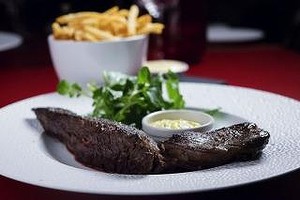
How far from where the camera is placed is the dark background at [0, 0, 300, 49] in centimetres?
268

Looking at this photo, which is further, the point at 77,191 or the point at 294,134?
the point at 294,134

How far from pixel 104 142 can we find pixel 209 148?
0.19m

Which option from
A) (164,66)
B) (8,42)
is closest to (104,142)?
(164,66)

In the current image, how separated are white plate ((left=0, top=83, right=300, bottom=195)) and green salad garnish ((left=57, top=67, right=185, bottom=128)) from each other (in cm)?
6

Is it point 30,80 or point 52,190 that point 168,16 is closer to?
point 30,80

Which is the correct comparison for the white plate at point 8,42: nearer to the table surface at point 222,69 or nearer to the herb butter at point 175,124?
the table surface at point 222,69

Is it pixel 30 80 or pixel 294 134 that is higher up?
pixel 294 134

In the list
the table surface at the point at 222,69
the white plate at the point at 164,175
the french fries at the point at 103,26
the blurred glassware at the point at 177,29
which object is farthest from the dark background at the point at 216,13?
the white plate at the point at 164,175

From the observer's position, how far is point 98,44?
149cm

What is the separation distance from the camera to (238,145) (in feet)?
3.10

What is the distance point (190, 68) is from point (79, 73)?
1.48ft

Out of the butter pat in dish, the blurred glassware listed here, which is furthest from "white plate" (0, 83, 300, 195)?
the blurred glassware

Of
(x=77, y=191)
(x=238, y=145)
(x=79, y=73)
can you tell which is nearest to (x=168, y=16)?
(x=79, y=73)

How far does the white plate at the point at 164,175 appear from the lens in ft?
2.67
